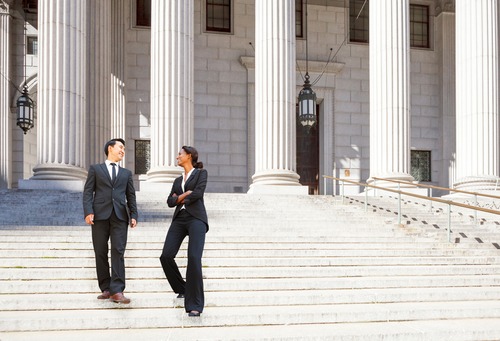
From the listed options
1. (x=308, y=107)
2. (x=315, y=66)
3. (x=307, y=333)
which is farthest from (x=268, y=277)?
(x=315, y=66)

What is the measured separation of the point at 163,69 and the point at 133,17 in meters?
7.65

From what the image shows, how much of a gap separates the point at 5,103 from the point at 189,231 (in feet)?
67.1

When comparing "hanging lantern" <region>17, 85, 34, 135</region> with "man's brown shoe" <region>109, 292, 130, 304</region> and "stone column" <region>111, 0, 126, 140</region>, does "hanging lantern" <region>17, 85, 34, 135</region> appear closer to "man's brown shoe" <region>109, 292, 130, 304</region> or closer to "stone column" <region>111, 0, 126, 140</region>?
"stone column" <region>111, 0, 126, 140</region>

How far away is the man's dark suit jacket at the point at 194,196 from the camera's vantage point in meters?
8.62

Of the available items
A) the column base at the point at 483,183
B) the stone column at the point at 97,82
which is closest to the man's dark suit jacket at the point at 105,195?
the stone column at the point at 97,82

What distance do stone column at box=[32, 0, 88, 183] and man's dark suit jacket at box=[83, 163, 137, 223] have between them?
35.7ft

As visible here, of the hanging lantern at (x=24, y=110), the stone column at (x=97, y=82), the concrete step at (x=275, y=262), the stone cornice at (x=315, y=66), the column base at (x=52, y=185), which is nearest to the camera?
the concrete step at (x=275, y=262)

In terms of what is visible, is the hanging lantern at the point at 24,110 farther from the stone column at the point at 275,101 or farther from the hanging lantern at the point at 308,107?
the hanging lantern at the point at 308,107

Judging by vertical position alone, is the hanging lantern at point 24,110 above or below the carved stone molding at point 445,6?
below

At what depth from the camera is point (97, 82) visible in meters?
24.1

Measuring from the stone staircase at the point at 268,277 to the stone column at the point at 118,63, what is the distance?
951 cm

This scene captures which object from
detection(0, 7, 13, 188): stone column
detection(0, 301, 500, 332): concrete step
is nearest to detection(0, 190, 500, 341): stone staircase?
detection(0, 301, 500, 332): concrete step

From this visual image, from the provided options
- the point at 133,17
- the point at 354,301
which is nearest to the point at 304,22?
the point at 133,17

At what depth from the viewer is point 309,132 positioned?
29.4 m
